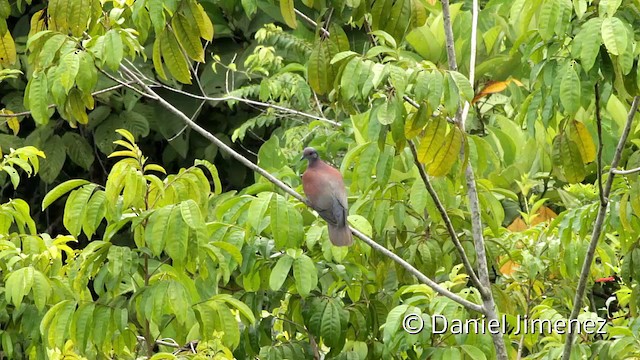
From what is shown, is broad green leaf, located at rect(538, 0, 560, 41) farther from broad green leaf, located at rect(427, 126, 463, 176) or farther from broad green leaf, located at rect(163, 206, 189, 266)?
broad green leaf, located at rect(163, 206, 189, 266)

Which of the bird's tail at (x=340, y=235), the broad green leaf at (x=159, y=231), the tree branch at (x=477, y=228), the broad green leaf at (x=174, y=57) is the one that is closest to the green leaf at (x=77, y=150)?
the bird's tail at (x=340, y=235)

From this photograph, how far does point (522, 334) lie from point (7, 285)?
1.74 metres

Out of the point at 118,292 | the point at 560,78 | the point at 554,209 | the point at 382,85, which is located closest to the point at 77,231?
the point at 118,292

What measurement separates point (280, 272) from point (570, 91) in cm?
109

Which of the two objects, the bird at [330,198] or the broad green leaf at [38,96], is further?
the bird at [330,198]

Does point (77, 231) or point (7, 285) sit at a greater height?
point (77, 231)

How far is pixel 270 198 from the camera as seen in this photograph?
3111 mm

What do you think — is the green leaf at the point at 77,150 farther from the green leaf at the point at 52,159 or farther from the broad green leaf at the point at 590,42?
the broad green leaf at the point at 590,42

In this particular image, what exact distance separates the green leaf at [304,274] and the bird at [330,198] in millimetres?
125

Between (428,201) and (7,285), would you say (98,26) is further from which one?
(428,201)

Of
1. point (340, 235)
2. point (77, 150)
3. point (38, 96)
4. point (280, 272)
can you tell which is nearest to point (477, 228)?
point (340, 235)

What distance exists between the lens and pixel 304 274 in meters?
3.20

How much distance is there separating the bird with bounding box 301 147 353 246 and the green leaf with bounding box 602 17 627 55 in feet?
3.67

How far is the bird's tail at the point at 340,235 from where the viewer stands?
10.8 ft
